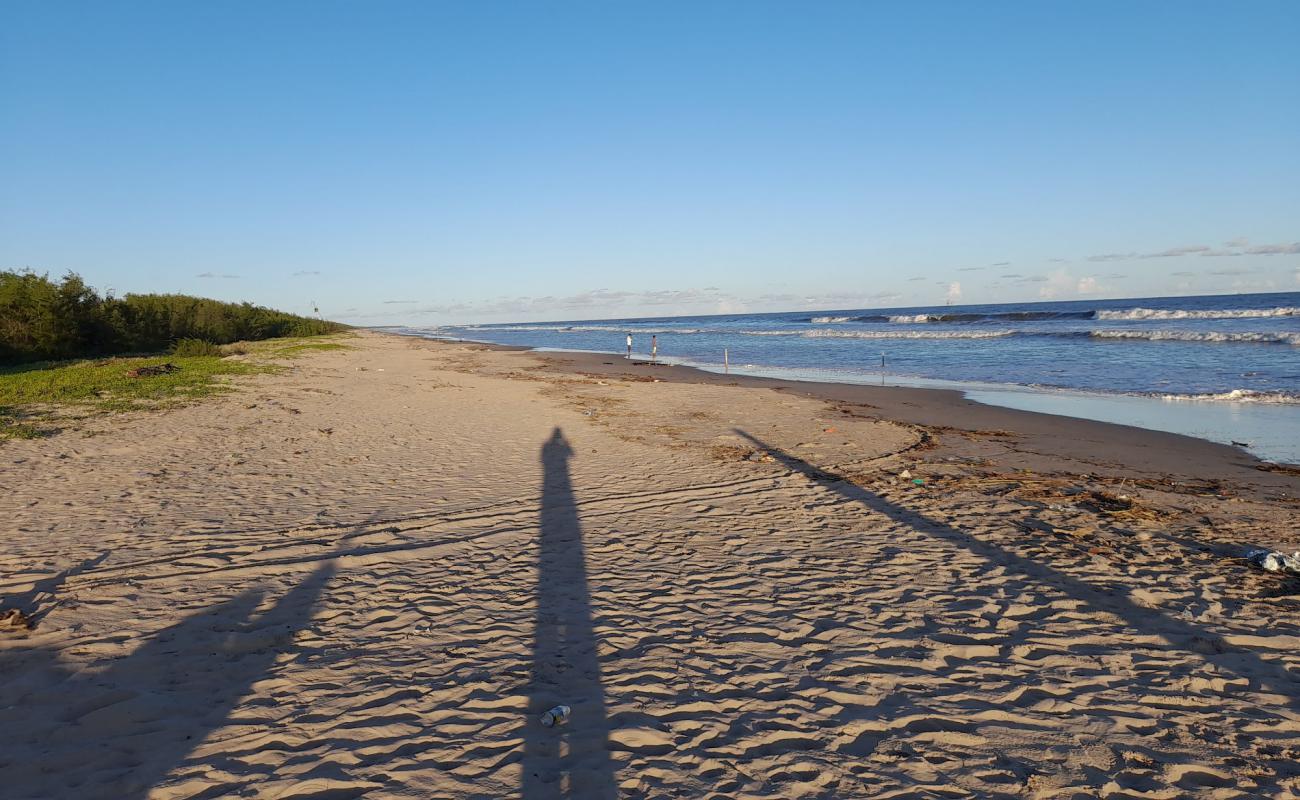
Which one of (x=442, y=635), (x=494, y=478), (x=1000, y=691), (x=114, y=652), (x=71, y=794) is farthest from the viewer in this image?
(x=494, y=478)

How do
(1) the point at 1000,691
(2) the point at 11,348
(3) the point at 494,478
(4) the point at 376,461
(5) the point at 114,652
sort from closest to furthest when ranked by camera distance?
(1) the point at 1000,691 < (5) the point at 114,652 < (3) the point at 494,478 < (4) the point at 376,461 < (2) the point at 11,348

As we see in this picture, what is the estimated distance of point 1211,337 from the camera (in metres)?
30.6

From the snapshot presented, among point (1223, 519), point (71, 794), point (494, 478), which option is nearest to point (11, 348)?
point (494, 478)

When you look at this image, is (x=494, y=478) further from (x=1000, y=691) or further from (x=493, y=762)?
(x=1000, y=691)

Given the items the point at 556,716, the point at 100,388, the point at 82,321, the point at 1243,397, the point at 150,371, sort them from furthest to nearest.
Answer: the point at 82,321
the point at 150,371
the point at 1243,397
the point at 100,388
the point at 556,716

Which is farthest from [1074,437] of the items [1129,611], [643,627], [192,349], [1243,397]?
[192,349]

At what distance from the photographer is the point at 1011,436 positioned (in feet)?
38.4

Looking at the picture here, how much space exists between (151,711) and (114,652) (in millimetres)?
907

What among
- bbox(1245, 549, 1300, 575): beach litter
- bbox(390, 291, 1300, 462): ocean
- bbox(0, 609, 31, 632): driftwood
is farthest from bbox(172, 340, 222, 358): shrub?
bbox(1245, 549, 1300, 575): beach litter

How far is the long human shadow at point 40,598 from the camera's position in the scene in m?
4.64

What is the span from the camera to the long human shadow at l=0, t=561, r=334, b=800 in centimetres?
304

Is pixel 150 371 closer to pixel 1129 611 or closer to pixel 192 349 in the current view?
pixel 192 349

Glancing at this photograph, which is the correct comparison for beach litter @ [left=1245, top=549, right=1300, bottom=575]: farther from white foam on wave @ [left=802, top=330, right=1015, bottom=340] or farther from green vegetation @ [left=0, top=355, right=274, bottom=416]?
white foam on wave @ [left=802, top=330, right=1015, bottom=340]

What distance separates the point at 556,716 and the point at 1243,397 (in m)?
18.1
